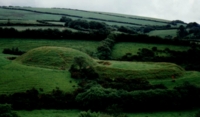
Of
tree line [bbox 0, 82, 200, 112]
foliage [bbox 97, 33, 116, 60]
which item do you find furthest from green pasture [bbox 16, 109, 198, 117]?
foliage [bbox 97, 33, 116, 60]

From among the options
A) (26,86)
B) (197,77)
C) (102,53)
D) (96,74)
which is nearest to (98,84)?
(96,74)

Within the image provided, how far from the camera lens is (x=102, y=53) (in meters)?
121

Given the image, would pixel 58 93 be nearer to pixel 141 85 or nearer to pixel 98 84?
pixel 98 84

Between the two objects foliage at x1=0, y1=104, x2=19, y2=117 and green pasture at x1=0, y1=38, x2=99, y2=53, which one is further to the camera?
green pasture at x1=0, y1=38, x2=99, y2=53

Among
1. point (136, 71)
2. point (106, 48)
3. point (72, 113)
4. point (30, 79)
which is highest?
point (136, 71)

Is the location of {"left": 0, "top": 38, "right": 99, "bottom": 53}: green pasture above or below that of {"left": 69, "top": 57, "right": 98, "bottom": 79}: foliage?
below

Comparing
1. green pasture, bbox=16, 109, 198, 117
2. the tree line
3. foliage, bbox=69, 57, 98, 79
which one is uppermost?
foliage, bbox=69, 57, 98, 79

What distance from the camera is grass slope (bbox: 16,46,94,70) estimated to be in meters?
92.1

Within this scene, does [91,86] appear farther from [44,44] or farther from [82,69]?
[44,44]

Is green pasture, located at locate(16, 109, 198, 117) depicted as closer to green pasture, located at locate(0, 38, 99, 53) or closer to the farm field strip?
green pasture, located at locate(0, 38, 99, 53)

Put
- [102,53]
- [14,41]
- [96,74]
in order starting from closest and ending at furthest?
[96,74] < [102,53] < [14,41]

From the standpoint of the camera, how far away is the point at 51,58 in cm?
9462

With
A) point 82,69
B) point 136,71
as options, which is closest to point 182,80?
point 136,71

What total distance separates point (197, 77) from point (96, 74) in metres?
30.3
